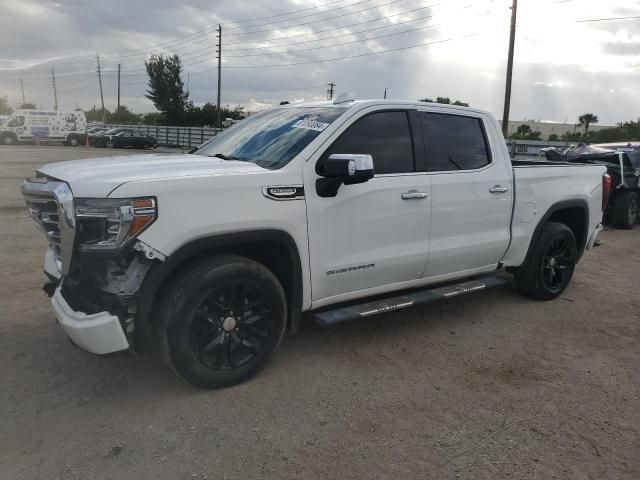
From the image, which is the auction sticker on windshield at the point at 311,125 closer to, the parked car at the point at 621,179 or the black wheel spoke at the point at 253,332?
the black wheel spoke at the point at 253,332

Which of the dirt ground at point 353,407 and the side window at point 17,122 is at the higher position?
the side window at point 17,122

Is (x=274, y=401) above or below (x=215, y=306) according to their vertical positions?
below

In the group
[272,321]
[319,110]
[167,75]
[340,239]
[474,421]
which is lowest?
[474,421]

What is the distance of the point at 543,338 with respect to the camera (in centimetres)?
458

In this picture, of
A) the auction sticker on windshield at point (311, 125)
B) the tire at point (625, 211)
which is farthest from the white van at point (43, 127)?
the auction sticker on windshield at point (311, 125)

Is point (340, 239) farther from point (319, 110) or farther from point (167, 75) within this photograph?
point (167, 75)

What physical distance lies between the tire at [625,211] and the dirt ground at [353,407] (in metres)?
7.06

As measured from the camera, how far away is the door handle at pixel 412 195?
401cm

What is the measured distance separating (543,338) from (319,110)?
268 cm

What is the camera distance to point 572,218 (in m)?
5.79

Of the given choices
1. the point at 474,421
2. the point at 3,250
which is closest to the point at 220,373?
the point at 474,421

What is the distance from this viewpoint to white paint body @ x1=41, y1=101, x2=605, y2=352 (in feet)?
10.1

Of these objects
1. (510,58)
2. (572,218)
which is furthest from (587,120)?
(572,218)

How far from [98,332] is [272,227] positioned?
3.83ft
